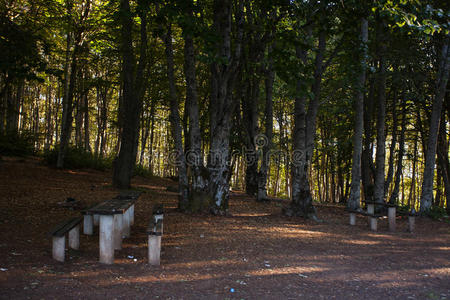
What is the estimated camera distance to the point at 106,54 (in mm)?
14914

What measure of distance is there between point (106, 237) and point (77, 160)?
502 inches

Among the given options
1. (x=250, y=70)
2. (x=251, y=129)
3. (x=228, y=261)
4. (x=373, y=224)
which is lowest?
(x=228, y=261)

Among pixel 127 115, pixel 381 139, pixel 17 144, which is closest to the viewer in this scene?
pixel 381 139

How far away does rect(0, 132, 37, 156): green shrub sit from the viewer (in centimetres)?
1512

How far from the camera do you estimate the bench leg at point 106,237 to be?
4195mm

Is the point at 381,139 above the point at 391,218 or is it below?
above

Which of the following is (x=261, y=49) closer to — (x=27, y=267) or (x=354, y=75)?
(x=354, y=75)

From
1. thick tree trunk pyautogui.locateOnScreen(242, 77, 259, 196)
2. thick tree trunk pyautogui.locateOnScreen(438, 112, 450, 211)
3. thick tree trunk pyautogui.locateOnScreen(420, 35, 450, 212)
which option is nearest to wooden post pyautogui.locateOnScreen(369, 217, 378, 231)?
thick tree trunk pyautogui.locateOnScreen(420, 35, 450, 212)

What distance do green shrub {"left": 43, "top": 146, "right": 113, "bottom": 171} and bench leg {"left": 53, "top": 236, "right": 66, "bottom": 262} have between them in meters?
12.3

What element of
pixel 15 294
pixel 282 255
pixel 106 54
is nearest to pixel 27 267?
pixel 15 294

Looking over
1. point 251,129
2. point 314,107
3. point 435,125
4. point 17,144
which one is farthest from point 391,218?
point 17,144

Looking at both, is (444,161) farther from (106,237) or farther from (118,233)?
(106,237)

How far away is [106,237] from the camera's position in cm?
419

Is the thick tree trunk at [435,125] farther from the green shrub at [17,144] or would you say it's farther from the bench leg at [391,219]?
the green shrub at [17,144]
